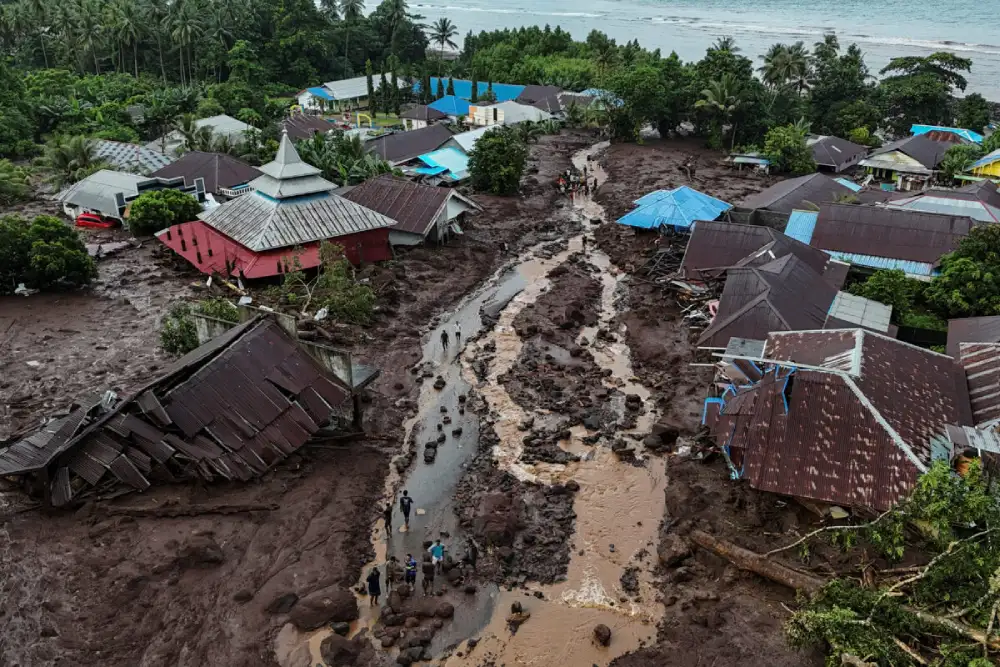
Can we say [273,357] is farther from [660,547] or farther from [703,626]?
[703,626]

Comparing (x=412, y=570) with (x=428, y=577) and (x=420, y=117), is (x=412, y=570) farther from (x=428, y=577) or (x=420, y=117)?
(x=420, y=117)

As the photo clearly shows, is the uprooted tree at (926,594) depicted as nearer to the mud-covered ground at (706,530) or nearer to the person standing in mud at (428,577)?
the mud-covered ground at (706,530)

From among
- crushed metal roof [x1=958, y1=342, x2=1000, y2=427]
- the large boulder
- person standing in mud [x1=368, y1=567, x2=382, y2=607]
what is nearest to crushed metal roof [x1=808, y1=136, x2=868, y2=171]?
crushed metal roof [x1=958, y1=342, x2=1000, y2=427]

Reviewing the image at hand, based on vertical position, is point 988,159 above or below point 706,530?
above

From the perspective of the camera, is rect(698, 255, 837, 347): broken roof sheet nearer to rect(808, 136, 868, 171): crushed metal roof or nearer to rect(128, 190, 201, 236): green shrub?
rect(808, 136, 868, 171): crushed metal roof

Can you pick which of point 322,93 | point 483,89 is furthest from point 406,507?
point 483,89

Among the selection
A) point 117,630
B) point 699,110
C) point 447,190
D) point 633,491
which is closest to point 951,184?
point 699,110

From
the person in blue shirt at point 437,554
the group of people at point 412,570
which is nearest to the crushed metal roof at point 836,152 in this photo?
the group of people at point 412,570
